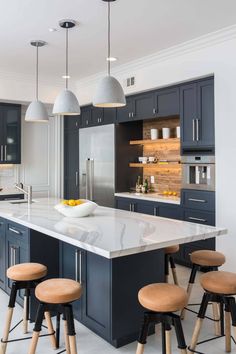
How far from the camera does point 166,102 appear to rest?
16.5ft

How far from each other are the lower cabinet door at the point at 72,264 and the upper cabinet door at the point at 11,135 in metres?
3.62

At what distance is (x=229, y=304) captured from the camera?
2.42 metres

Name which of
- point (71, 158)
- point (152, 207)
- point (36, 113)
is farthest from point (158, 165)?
point (36, 113)

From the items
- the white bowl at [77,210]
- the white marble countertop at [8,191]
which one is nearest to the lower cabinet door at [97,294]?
the white bowl at [77,210]

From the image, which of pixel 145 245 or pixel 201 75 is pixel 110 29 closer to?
pixel 201 75

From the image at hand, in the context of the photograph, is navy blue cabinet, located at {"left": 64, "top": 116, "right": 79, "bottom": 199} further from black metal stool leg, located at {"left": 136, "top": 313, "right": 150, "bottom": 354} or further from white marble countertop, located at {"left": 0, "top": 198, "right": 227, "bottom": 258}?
black metal stool leg, located at {"left": 136, "top": 313, "right": 150, "bottom": 354}

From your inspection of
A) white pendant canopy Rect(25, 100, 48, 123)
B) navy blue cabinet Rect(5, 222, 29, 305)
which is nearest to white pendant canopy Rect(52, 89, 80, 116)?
white pendant canopy Rect(25, 100, 48, 123)

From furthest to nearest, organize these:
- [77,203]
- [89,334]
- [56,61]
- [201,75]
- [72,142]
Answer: [72,142] → [56,61] → [201,75] → [77,203] → [89,334]

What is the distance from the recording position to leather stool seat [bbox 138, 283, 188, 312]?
2.06 meters

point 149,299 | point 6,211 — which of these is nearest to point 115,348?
point 149,299

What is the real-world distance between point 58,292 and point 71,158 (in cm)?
508

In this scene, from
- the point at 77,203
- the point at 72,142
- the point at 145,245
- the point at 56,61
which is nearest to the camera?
the point at 145,245

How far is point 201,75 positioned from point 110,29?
1255mm

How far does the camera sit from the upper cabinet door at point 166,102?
488 cm
